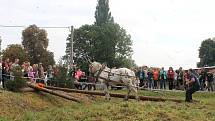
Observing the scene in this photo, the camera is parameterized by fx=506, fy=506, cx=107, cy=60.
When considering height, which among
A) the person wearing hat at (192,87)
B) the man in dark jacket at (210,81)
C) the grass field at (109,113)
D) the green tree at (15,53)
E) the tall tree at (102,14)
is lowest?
the grass field at (109,113)

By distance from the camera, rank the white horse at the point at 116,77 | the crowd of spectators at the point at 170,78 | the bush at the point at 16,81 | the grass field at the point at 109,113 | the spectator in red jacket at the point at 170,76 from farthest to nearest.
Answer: the spectator in red jacket at the point at 170,76
the crowd of spectators at the point at 170,78
the white horse at the point at 116,77
the bush at the point at 16,81
the grass field at the point at 109,113

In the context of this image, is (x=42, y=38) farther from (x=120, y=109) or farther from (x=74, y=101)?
(x=120, y=109)

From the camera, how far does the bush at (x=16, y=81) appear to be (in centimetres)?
2561

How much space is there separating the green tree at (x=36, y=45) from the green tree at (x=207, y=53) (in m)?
32.0

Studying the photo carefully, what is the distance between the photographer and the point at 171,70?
37.5m

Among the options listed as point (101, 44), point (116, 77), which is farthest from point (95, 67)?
point (101, 44)

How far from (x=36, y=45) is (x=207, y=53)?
3561 centimetres

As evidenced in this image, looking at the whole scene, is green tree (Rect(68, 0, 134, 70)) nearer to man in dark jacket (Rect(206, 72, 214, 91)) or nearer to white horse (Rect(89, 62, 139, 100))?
man in dark jacket (Rect(206, 72, 214, 91))

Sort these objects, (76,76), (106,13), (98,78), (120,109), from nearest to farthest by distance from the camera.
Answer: (120,109)
(98,78)
(76,76)
(106,13)

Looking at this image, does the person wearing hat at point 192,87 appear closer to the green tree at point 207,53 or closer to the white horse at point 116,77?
the white horse at point 116,77

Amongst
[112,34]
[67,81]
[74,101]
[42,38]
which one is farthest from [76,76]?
[112,34]

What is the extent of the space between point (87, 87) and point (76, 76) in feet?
4.42

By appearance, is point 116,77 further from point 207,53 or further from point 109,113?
point 207,53

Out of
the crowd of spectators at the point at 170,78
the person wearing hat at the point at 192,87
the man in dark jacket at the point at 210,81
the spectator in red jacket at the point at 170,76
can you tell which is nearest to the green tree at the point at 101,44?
the crowd of spectators at the point at 170,78
